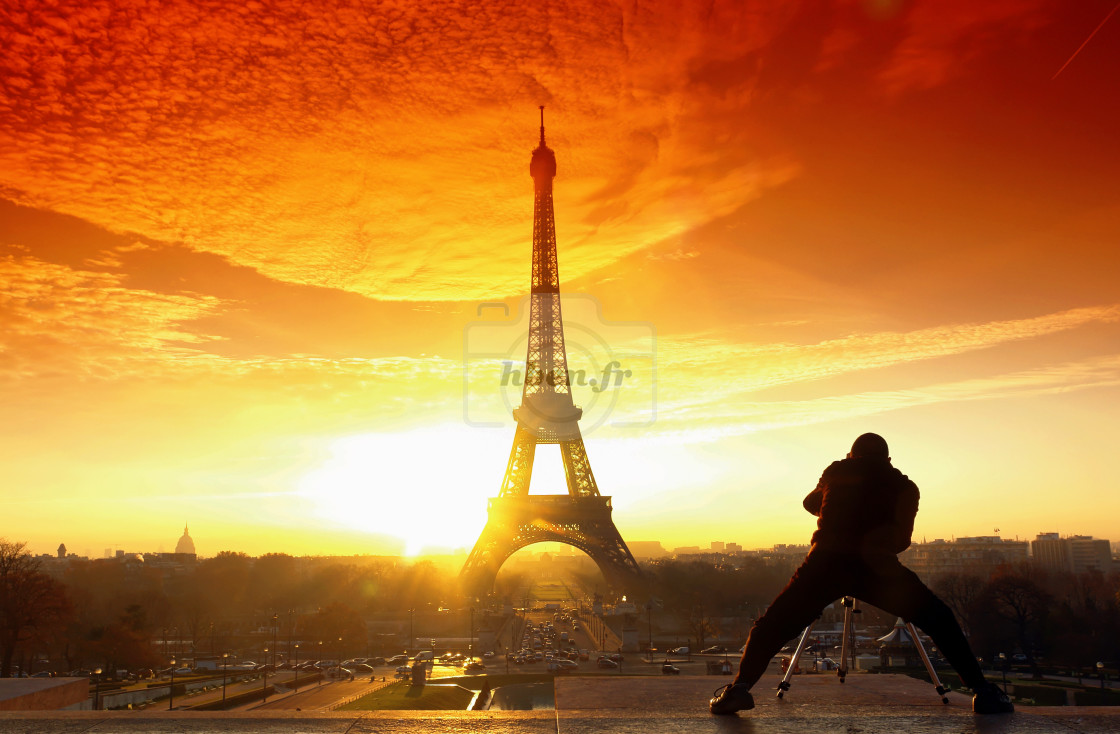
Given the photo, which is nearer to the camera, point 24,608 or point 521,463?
point 24,608

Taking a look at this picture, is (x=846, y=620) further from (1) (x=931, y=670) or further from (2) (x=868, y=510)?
(2) (x=868, y=510)

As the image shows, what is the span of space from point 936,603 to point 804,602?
39.4 inches

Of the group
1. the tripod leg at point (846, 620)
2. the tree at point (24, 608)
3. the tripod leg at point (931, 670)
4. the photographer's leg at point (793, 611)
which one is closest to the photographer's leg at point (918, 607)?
the tripod leg at point (931, 670)

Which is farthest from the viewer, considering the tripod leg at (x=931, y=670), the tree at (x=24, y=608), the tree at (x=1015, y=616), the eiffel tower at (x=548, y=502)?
the eiffel tower at (x=548, y=502)

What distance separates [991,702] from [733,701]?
177 centimetres

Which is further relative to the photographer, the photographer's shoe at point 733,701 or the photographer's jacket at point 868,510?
the photographer's jacket at point 868,510

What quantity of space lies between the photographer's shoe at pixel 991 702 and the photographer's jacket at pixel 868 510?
1089 mm

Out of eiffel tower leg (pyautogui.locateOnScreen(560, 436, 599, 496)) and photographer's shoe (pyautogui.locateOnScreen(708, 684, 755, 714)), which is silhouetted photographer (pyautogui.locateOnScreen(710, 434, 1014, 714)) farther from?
eiffel tower leg (pyautogui.locateOnScreen(560, 436, 599, 496))

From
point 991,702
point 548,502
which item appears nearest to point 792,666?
point 991,702

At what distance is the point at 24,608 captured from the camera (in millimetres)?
40156

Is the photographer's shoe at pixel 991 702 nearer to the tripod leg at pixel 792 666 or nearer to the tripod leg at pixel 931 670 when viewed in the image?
the tripod leg at pixel 931 670

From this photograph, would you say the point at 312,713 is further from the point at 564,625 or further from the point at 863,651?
the point at 564,625

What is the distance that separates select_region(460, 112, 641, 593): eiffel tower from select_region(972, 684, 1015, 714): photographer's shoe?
48.1 meters

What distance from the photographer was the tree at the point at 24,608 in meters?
39.0
